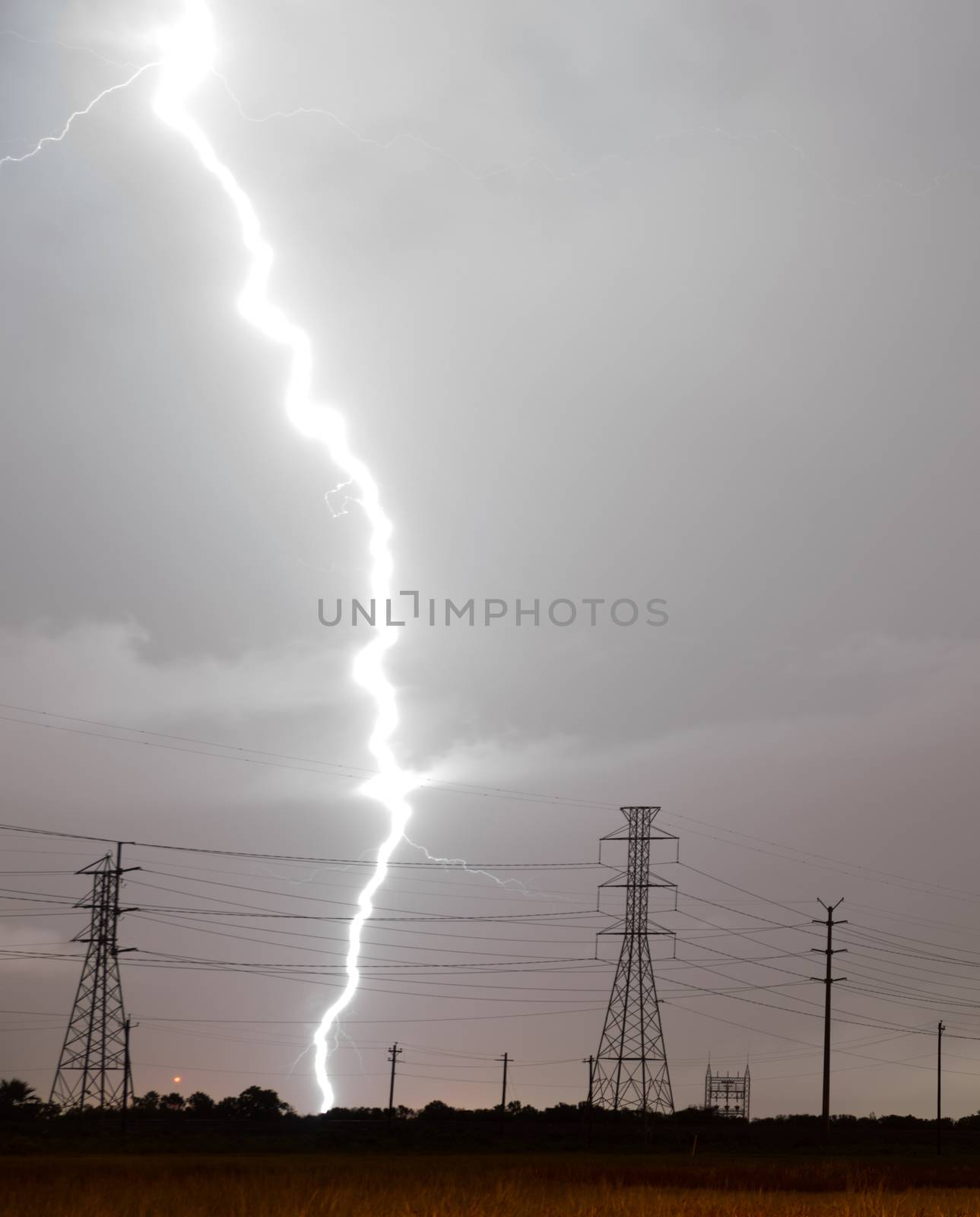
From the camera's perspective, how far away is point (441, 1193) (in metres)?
18.7

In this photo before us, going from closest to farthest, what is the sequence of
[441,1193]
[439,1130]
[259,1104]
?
[441,1193]
[439,1130]
[259,1104]

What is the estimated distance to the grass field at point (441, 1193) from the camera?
14859 mm

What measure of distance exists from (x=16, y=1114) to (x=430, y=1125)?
30.4 metres

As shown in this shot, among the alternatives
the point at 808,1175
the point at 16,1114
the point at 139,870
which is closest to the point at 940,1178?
the point at 808,1175

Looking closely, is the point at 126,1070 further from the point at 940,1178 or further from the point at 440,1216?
the point at 440,1216

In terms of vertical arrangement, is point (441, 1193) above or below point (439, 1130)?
above

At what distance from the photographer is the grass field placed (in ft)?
48.8

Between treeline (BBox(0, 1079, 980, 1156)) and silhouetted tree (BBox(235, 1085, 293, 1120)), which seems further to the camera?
silhouetted tree (BBox(235, 1085, 293, 1120))

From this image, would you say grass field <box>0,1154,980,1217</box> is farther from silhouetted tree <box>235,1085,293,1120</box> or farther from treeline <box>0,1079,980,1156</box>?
silhouetted tree <box>235,1085,293,1120</box>

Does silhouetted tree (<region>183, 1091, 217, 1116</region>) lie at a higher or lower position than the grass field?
lower

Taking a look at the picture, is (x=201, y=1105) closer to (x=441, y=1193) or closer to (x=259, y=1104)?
(x=259, y=1104)

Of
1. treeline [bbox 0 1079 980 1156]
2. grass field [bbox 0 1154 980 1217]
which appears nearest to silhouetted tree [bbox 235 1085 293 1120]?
treeline [bbox 0 1079 980 1156]

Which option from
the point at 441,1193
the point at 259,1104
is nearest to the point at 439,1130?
the point at 259,1104

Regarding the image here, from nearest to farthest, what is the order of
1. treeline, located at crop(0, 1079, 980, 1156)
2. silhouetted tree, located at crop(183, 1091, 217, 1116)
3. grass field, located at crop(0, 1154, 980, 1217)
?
grass field, located at crop(0, 1154, 980, 1217) → treeline, located at crop(0, 1079, 980, 1156) → silhouetted tree, located at crop(183, 1091, 217, 1116)
